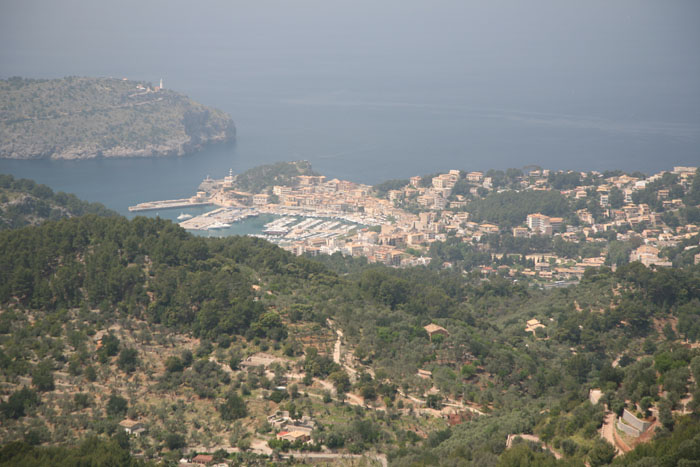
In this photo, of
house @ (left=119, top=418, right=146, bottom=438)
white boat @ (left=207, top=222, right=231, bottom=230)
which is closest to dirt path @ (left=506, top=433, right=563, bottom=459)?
house @ (left=119, top=418, right=146, bottom=438)

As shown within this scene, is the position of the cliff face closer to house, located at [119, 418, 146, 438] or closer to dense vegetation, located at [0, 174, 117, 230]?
dense vegetation, located at [0, 174, 117, 230]

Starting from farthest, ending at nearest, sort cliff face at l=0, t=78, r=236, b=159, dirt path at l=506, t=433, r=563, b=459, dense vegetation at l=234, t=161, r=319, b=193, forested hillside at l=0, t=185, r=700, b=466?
cliff face at l=0, t=78, r=236, b=159
dense vegetation at l=234, t=161, r=319, b=193
forested hillside at l=0, t=185, r=700, b=466
dirt path at l=506, t=433, r=563, b=459

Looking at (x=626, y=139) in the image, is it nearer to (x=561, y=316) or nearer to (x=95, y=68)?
(x=561, y=316)

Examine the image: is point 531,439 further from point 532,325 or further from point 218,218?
Result: point 218,218

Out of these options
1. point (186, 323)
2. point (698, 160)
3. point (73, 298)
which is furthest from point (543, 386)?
point (698, 160)

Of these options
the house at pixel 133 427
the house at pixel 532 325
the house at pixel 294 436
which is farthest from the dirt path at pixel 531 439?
the house at pixel 532 325

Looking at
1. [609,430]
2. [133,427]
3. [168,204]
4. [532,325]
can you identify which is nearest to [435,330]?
[532,325]
